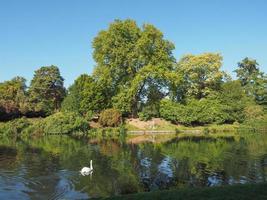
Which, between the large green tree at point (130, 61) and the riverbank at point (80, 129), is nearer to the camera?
the riverbank at point (80, 129)

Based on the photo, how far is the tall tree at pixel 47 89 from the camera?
2613 inches

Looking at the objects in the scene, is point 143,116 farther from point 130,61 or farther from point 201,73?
point 201,73

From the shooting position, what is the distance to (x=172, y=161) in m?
26.2

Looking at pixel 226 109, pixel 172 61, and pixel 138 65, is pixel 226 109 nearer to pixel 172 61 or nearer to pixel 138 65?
pixel 172 61

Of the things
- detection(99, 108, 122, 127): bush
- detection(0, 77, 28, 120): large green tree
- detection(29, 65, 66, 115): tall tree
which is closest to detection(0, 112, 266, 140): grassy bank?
detection(99, 108, 122, 127): bush

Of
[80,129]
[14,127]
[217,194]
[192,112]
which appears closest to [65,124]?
[80,129]

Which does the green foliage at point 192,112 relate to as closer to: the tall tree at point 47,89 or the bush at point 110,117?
the bush at point 110,117

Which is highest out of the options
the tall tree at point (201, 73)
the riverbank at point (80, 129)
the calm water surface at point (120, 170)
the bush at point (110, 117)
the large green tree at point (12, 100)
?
the tall tree at point (201, 73)

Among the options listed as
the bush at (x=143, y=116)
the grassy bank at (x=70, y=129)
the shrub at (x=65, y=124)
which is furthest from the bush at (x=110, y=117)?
the bush at (x=143, y=116)

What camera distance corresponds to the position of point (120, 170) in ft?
74.6

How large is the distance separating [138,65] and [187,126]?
12662 mm

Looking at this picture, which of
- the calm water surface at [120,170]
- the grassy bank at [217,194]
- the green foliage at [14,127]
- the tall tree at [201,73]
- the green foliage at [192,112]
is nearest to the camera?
the grassy bank at [217,194]

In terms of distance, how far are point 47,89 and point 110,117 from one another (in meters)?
18.0

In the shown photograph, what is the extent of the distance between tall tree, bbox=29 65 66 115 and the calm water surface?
33.2 meters
